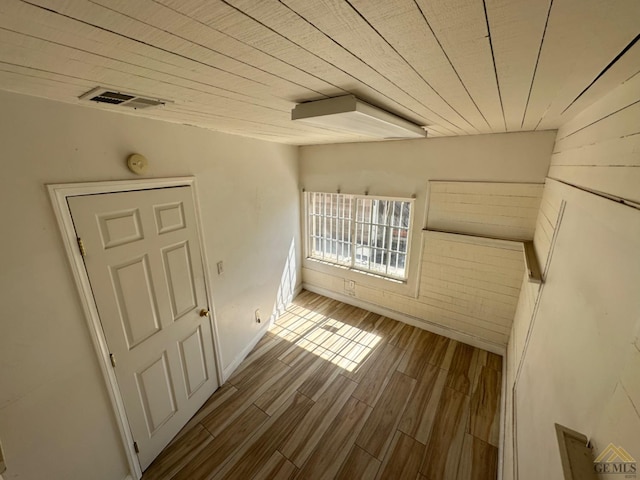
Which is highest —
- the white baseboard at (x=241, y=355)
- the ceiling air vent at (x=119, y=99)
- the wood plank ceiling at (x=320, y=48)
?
the ceiling air vent at (x=119, y=99)

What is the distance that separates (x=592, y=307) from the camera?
0.81m

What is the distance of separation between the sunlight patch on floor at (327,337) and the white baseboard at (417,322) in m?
0.48

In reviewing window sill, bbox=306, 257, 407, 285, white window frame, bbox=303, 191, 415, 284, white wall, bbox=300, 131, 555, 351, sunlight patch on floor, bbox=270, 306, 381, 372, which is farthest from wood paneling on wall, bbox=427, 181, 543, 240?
sunlight patch on floor, bbox=270, 306, 381, 372

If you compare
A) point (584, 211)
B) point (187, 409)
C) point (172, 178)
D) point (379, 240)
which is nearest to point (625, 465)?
point (584, 211)

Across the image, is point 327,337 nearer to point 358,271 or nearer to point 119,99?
point 358,271

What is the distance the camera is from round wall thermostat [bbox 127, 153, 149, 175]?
1.53 meters

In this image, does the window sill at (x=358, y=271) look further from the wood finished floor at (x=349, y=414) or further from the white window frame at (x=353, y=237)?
the wood finished floor at (x=349, y=414)

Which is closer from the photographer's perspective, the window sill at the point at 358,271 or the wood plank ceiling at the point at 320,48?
the wood plank ceiling at the point at 320,48

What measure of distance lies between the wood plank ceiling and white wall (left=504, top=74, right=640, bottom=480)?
25 cm

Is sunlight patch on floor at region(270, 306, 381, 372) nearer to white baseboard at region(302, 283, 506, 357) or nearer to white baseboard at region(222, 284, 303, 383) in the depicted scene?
white baseboard at region(222, 284, 303, 383)

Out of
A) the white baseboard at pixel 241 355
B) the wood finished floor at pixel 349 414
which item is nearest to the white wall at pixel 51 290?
the wood finished floor at pixel 349 414

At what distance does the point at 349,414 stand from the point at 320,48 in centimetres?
265

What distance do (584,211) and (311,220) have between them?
329 cm

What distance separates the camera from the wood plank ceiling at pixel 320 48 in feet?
1.65
